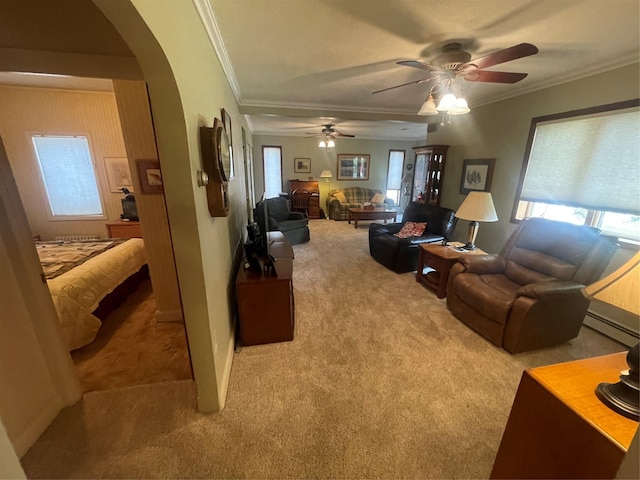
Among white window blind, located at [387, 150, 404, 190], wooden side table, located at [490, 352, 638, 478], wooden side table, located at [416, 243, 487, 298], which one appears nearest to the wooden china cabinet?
wooden side table, located at [416, 243, 487, 298]

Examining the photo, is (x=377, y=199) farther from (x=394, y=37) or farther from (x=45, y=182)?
(x=45, y=182)

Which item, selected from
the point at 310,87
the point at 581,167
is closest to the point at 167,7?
the point at 310,87

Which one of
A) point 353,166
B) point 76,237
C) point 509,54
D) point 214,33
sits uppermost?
point 214,33

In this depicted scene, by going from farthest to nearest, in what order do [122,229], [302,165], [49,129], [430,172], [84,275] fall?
[302,165], [430,172], [122,229], [49,129], [84,275]

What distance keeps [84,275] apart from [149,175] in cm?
104

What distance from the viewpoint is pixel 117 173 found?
13.3ft

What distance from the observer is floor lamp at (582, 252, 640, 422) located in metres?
0.76

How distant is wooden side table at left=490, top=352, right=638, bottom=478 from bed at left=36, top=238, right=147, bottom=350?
2.68 meters

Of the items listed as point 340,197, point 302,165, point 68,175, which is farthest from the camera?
point 302,165

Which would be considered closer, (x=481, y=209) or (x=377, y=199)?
(x=481, y=209)

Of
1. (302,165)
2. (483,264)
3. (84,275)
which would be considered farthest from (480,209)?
(302,165)

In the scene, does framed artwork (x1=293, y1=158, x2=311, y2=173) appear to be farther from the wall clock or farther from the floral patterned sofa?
the wall clock

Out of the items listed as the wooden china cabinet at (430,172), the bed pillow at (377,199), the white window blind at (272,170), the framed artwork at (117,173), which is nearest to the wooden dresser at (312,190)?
the white window blind at (272,170)

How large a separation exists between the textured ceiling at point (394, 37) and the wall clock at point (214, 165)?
2.38 ft
